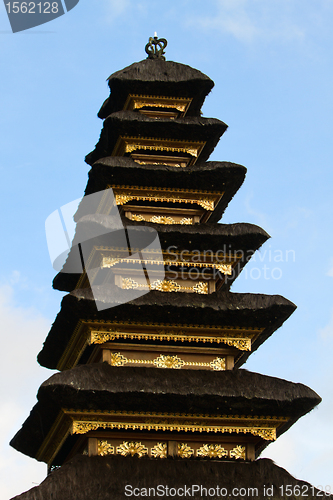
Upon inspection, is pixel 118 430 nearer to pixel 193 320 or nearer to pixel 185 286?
pixel 193 320

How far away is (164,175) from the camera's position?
21.1 m

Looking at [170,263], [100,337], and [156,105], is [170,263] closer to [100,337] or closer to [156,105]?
[100,337]

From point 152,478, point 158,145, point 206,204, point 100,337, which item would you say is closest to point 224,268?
point 206,204

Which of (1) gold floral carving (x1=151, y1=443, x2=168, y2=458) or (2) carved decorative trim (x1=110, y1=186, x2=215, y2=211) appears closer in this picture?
(1) gold floral carving (x1=151, y1=443, x2=168, y2=458)

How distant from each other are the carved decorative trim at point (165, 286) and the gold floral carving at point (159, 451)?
15.4 feet

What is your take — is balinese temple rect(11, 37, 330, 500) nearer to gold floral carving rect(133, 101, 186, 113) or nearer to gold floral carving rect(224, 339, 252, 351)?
gold floral carving rect(224, 339, 252, 351)

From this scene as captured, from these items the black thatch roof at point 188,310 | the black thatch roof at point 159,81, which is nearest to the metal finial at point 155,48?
the black thatch roof at point 159,81

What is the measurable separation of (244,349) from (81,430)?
17.2 ft

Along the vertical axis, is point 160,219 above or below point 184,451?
above

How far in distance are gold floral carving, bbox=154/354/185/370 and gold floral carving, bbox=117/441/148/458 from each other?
232cm

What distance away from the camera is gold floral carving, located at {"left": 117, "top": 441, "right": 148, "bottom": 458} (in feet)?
55.1

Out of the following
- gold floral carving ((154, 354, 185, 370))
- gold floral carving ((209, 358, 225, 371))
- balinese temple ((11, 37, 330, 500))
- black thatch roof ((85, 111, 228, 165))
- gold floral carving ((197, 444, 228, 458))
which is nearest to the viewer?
balinese temple ((11, 37, 330, 500))

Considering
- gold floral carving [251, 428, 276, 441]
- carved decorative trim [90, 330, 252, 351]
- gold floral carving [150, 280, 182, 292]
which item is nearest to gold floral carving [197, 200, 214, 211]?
gold floral carving [150, 280, 182, 292]

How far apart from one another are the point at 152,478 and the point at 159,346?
3.92m
